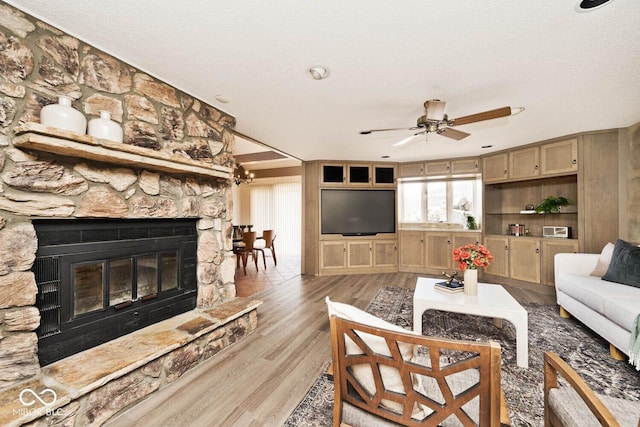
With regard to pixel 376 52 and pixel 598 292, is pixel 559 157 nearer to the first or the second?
pixel 598 292

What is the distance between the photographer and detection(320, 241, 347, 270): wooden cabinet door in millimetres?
5352

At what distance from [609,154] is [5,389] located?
6.21 metres

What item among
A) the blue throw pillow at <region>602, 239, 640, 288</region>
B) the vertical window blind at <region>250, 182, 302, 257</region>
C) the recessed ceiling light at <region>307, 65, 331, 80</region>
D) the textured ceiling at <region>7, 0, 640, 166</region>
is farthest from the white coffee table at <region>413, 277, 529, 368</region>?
the vertical window blind at <region>250, 182, 302, 257</region>

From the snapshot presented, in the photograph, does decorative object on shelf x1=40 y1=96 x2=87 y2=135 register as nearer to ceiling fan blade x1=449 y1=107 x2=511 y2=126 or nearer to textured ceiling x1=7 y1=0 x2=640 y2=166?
textured ceiling x1=7 y1=0 x2=640 y2=166

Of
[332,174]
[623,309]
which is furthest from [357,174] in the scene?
[623,309]

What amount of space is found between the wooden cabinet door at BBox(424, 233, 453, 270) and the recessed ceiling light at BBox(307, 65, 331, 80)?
4.24 metres

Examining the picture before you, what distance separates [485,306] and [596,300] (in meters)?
1.10

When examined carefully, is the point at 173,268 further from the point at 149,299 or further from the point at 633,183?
A: the point at 633,183

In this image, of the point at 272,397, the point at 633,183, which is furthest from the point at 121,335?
the point at 633,183

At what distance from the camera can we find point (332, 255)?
17.6ft

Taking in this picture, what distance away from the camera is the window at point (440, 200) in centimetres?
546

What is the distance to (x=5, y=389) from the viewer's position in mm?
1379

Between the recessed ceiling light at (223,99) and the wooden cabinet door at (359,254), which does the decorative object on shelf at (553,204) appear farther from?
the recessed ceiling light at (223,99)

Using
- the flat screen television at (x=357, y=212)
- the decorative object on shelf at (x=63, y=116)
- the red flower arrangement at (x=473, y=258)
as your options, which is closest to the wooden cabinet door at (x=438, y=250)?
the flat screen television at (x=357, y=212)
